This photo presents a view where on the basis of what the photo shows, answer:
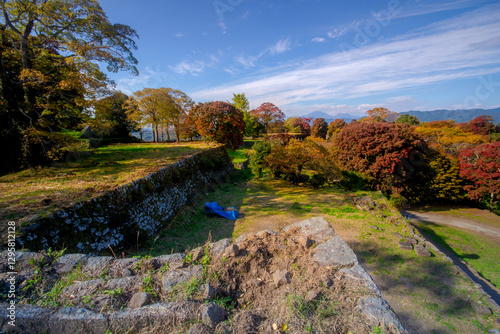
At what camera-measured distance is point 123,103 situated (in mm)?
17953

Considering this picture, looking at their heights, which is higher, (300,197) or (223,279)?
(223,279)

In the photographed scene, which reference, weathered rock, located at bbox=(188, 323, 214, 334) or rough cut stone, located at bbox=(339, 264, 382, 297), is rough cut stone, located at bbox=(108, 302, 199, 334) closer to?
weathered rock, located at bbox=(188, 323, 214, 334)

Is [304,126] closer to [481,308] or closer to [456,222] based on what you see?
[456,222]

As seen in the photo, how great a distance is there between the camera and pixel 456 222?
380 inches

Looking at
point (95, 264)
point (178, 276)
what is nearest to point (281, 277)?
point (178, 276)

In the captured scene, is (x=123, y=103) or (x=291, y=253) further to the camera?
(x=123, y=103)

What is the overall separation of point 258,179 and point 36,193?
10.5 m

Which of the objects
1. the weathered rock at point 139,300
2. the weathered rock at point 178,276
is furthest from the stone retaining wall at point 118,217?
the weathered rock at point 139,300

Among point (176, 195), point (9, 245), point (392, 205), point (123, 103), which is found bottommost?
point (392, 205)

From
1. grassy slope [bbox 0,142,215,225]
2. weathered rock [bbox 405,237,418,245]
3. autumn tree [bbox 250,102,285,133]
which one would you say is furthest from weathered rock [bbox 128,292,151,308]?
autumn tree [bbox 250,102,285,133]

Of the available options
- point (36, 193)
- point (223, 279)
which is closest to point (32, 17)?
point (36, 193)

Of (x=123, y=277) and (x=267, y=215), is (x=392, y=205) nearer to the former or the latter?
(x=267, y=215)

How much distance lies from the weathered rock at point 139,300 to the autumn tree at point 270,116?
2827 centimetres

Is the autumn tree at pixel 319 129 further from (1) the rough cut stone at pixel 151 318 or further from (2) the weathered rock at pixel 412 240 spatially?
(1) the rough cut stone at pixel 151 318
